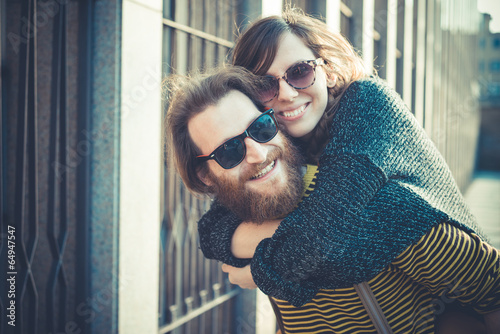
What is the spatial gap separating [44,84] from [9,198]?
2.66 ft

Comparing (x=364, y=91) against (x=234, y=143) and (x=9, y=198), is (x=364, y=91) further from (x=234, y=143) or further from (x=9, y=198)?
(x=9, y=198)

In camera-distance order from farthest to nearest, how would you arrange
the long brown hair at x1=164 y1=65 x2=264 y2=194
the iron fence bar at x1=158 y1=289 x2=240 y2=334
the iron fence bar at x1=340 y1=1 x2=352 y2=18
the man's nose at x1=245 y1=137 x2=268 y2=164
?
the iron fence bar at x1=340 y1=1 x2=352 y2=18, the iron fence bar at x1=158 y1=289 x2=240 y2=334, the long brown hair at x1=164 y1=65 x2=264 y2=194, the man's nose at x1=245 y1=137 x2=268 y2=164

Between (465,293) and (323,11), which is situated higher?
(323,11)

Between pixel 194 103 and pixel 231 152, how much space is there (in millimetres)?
313

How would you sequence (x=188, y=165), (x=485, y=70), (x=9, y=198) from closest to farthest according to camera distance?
(x=188, y=165)
(x=9, y=198)
(x=485, y=70)

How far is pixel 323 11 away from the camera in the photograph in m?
4.45

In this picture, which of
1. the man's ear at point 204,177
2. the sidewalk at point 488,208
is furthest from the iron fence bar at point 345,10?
the man's ear at point 204,177

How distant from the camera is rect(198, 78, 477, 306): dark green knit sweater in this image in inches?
53.7

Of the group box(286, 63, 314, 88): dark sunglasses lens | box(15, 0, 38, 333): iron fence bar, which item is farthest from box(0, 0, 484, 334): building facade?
box(286, 63, 314, 88): dark sunglasses lens

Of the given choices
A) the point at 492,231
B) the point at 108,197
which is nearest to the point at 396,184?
the point at 108,197

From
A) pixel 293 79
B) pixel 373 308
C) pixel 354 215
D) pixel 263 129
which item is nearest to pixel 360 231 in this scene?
pixel 354 215

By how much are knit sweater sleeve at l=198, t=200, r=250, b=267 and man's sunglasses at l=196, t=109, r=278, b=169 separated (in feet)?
1.13

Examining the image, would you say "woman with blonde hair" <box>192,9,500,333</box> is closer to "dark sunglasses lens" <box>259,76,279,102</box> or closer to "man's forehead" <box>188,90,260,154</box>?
"dark sunglasses lens" <box>259,76,279,102</box>

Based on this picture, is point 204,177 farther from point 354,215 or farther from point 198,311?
point 198,311
